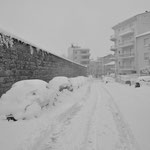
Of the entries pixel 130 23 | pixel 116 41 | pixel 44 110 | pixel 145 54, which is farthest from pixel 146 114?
pixel 116 41

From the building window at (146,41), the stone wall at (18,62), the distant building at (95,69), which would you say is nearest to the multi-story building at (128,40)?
the building window at (146,41)

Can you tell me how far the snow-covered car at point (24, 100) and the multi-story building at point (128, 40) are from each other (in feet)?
106

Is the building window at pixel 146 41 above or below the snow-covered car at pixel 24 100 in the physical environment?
above

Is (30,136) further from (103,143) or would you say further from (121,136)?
(121,136)

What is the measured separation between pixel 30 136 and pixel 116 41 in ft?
141

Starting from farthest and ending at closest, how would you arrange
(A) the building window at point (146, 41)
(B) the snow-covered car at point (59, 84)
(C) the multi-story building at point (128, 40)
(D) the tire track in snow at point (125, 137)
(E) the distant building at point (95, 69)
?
(E) the distant building at point (95, 69) → (C) the multi-story building at point (128, 40) → (A) the building window at point (146, 41) → (B) the snow-covered car at point (59, 84) → (D) the tire track in snow at point (125, 137)

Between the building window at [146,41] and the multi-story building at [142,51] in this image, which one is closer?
the multi-story building at [142,51]

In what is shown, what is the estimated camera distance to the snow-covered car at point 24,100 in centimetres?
453

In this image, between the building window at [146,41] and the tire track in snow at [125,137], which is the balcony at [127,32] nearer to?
the building window at [146,41]

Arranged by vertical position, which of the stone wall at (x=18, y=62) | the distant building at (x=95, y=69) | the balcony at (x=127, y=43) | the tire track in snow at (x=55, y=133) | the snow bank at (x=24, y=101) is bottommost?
the tire track in snow at (x=55, y=133)

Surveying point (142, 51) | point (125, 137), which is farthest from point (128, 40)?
point (125, 137)

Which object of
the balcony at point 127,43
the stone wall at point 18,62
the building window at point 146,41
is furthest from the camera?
the balcony at point 127,43

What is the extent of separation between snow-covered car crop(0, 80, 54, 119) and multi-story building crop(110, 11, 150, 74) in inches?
1278

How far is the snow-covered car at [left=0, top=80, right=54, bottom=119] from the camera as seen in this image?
453 cm
